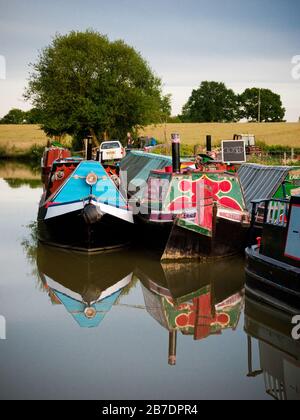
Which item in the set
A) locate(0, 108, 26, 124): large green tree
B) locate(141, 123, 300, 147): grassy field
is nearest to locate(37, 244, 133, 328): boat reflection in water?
locate(141, 123, 300, 147): grassy field

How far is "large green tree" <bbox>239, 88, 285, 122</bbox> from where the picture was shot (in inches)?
3819

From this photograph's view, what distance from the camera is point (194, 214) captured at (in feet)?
45.2

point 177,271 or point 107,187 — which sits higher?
point 107,187

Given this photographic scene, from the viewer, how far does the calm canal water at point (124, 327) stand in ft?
25.3

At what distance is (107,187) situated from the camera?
15414mm

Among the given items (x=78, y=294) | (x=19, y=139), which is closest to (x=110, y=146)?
(x=78, y=294)

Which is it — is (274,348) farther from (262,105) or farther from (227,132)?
(262,105)

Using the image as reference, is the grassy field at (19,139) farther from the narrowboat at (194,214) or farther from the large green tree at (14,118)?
the narrowboat at (194,214)

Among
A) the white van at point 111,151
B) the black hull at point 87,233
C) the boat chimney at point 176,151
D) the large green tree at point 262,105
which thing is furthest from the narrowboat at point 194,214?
the large green tree at point 262,105

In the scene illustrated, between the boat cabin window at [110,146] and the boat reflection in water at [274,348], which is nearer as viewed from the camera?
the boat reflection in water at [274,348]
